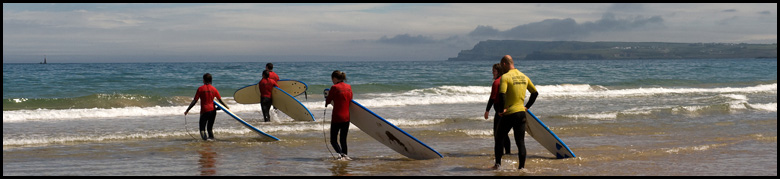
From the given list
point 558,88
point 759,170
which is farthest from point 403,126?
point 558,88

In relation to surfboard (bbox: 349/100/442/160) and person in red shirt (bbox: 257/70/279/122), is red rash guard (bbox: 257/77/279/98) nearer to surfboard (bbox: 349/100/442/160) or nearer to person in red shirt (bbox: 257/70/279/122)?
person in red shirt (bbox: 257/70/279/122)

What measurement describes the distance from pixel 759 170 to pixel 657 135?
11.6ft

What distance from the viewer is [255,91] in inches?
573

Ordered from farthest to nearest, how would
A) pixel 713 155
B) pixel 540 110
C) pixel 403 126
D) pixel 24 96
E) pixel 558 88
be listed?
1. pixel 558 88
2. pixel 24 96
3. pixel 540 110
4. pixel 403 126
5. pixel 713 155

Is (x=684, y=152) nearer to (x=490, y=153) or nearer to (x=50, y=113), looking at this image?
(x=490, y=153)

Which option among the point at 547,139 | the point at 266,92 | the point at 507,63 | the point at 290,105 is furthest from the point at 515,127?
the point at 266,92

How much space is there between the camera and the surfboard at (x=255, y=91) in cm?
1449

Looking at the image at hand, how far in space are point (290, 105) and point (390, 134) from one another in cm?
582

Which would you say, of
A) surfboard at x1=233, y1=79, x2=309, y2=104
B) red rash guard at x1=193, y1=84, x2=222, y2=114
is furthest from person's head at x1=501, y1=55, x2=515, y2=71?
surfboard at x1=233, y1=79, x2=309, y2=104

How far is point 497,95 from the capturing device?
696 cm

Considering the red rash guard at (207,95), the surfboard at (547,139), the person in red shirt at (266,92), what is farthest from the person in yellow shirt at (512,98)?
the person in red shirt at (266,92)

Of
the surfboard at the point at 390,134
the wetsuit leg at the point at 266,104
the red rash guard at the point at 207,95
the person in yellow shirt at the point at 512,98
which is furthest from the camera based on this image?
the wetsuit leg at the point at 266,104

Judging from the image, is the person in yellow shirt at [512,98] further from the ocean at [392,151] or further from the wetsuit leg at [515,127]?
the ocean at [392,151]

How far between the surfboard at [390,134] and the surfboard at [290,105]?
17.7 feet
